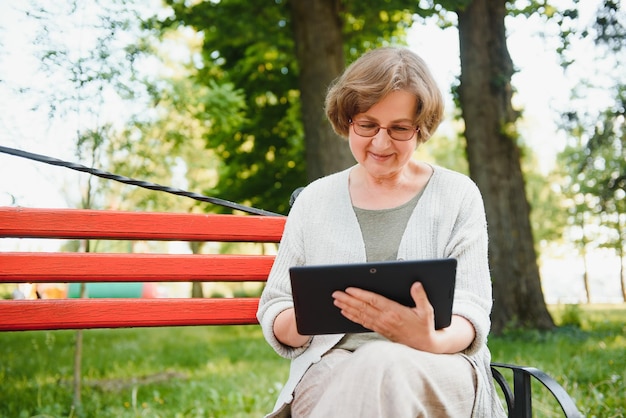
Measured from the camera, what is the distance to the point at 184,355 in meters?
7.66

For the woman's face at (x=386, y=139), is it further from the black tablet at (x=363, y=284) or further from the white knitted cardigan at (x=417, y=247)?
the black tablet at (x=363, y=284)

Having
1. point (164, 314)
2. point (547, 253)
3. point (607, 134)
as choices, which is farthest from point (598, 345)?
point (547, 253)

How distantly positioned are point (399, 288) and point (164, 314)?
0.94 meters

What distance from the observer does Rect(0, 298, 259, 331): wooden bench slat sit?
7.28ft

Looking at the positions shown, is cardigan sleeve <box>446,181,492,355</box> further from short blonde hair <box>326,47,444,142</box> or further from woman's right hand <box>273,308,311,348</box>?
woman's right hand <box>273,308,311,348</box>

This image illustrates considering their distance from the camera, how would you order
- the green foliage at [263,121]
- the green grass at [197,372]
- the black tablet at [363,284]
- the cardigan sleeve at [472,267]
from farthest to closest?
the green foliage at [263,121] → the green grass at [197,372] → the cardigan sleeve at [472,267] → the black tablet at [363,284]

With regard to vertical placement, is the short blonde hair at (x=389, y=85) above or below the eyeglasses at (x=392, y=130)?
above

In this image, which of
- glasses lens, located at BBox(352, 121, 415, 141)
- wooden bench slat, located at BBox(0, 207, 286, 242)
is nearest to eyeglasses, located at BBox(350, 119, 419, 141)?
glasses lens, located at BBox(352, 121, 415, 141)

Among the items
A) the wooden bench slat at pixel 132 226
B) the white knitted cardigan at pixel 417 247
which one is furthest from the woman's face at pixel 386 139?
the wooden bench slat at pixel 132 226

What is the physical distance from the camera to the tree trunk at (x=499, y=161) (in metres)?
7.93

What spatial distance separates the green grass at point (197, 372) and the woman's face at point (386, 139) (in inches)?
71.6

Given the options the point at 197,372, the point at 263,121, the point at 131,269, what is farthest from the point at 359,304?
the point at 263,121

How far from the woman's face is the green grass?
182 cm

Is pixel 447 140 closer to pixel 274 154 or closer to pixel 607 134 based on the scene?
pixel 274 154
